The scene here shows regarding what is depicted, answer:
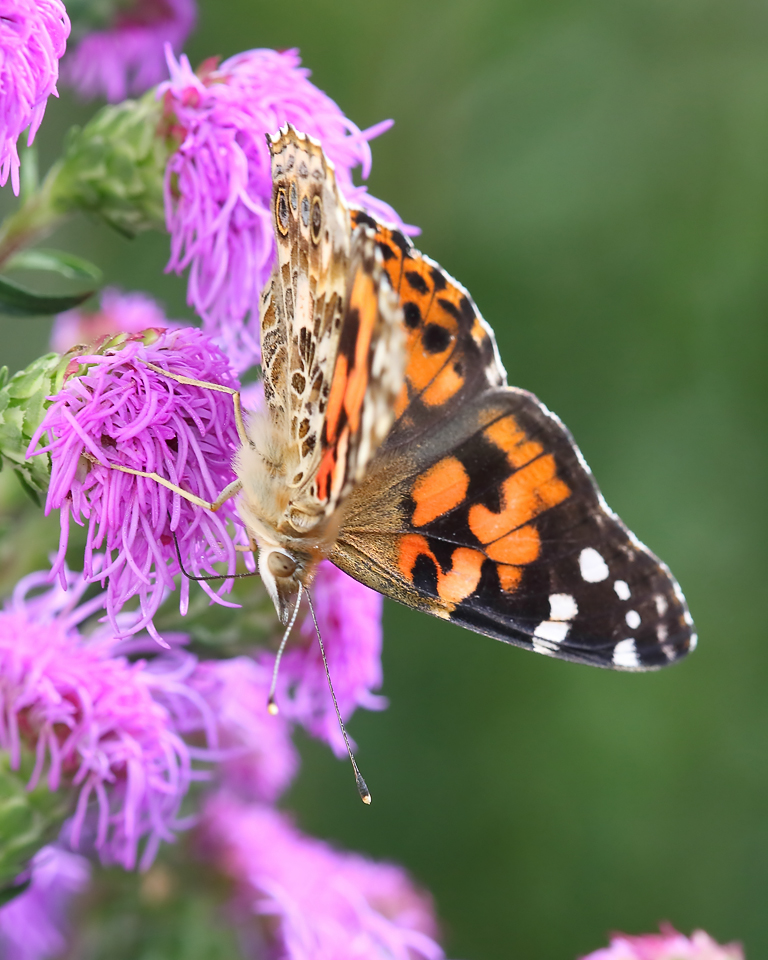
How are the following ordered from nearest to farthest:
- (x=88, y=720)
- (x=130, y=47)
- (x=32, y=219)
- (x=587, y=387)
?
1. (x=88, y=720)
2. (x=32, y=219)
3. (x=130, y=47)
4. (x=587, y=387)

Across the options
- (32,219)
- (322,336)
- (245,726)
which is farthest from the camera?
Result: (245,726)

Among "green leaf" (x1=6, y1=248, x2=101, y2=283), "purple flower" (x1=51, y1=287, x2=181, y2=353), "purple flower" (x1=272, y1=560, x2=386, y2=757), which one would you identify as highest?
"green leaf" (x1=6, y1=248, x2=101, y2=283)

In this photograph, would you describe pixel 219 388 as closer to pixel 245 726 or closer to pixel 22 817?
pixel 22 817

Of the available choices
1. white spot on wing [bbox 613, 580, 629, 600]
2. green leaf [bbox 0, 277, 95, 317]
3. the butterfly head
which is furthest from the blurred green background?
green leaf [bbox 0, 277, 95, 317]

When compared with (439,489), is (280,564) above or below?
below

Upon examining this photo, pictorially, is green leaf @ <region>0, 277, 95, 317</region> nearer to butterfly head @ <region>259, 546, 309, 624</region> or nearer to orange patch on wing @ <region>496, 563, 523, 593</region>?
butterfly head @ <region>259, 546, 309, 624</region>

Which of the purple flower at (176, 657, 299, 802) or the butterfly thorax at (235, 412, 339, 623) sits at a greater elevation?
the butterfly thorax at (235, 412, 339, 623)

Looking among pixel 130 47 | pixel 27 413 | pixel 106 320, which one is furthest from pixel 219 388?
pixel 130 47
